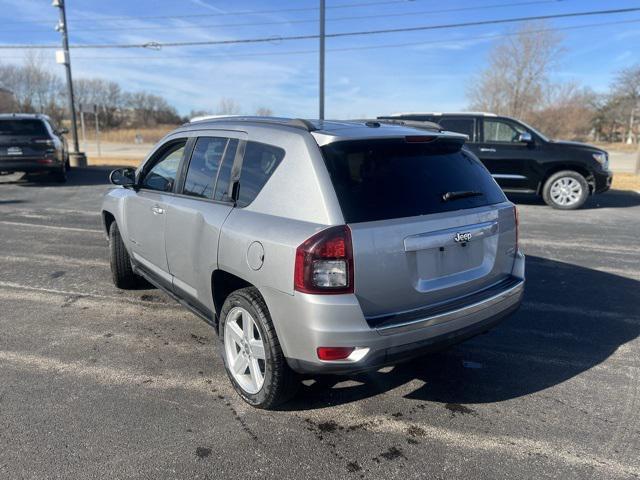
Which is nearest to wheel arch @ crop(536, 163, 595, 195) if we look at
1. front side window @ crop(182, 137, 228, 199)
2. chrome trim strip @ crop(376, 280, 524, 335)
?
chrome trim strip @ crop(376, 280, 524, 335)

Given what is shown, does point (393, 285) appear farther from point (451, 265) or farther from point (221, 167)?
point (221, 167)

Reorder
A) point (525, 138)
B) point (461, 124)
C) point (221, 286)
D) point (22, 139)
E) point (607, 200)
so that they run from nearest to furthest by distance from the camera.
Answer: point (221, 286)
point (525, 138)
point (461, 124)
point (607, 200)
point (22, 139)

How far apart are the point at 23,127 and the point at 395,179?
13.5m

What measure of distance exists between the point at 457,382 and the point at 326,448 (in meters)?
1.16

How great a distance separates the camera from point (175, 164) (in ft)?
12.9

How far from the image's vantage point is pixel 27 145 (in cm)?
1271

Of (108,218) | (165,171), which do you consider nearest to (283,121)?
(165,171)

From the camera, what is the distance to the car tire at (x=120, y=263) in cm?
494

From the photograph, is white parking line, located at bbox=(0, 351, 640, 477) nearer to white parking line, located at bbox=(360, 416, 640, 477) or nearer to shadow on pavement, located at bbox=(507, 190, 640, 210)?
white parking line, located at bbox=(360, 416, 640, 477)

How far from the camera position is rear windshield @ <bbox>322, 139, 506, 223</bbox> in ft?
8.52

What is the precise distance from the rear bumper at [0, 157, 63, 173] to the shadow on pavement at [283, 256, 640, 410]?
41.0 ft

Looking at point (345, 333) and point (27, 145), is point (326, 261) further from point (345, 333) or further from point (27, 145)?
point (27, 145)

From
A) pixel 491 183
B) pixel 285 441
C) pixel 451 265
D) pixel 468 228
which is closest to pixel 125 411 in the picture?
pixel 285 441

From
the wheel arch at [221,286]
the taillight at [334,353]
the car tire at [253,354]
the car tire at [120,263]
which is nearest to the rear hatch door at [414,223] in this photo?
the taillight at [334,353]
